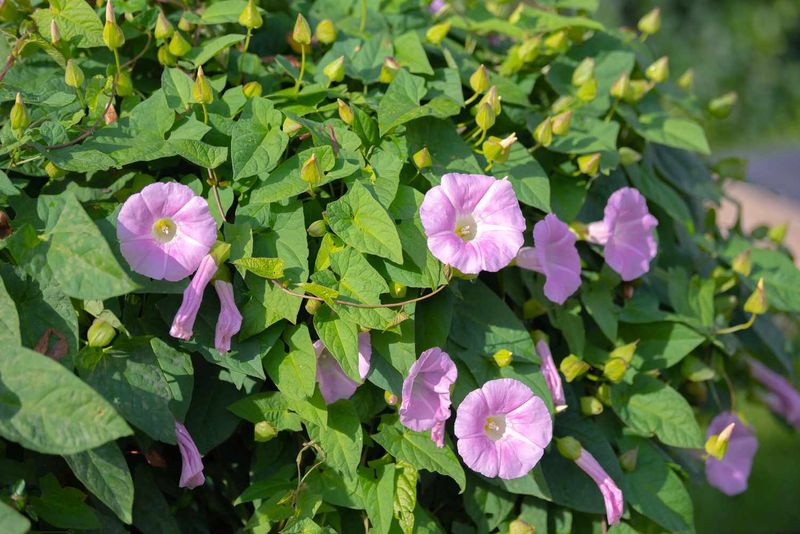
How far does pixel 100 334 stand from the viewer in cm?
128

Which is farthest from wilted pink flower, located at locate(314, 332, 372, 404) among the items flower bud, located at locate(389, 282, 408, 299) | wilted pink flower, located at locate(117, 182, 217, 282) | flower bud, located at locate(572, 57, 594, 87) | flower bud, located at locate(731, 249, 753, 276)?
flower bud, located at locate(731, 249, 753, 276)

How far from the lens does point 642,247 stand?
68.2 inches

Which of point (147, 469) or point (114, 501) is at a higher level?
point (114, 501)

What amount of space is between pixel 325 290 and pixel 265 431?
266 mm

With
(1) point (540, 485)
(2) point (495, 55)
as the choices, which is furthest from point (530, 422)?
(2) point (495, 55)

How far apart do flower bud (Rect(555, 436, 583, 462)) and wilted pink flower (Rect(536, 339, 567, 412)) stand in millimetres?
55

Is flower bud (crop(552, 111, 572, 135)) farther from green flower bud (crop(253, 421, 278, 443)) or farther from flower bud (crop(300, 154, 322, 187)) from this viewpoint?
green flower bud (crop(253, 421, 278, 443))

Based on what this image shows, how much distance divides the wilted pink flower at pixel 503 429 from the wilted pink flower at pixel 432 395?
0.11 ft

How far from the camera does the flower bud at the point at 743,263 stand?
6.48 ft

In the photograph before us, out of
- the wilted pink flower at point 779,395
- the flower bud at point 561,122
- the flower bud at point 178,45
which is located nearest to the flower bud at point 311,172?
the flower bud at point 178,45

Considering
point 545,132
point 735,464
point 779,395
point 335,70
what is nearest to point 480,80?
point 545,132

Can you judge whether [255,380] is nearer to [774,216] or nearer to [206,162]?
[206,162]

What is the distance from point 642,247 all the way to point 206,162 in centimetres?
84

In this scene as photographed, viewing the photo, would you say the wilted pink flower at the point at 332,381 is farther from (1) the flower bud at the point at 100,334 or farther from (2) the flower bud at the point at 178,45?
(2) the flower bud at the point at 178,45
